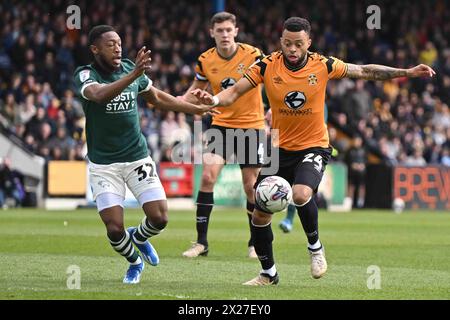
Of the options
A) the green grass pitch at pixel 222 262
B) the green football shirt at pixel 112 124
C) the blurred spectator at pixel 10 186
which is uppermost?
the green football shirt at pixel 112 124

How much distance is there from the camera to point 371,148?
94.7 feet

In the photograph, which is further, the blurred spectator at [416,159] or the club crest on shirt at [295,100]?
the blurred spectator at [416,159]

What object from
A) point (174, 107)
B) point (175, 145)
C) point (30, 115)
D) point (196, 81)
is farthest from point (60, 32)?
point (174, 107)

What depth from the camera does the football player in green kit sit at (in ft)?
32.4

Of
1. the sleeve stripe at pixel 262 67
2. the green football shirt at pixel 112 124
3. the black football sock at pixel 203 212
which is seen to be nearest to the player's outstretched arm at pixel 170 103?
the green football shirt at pixel 112 124

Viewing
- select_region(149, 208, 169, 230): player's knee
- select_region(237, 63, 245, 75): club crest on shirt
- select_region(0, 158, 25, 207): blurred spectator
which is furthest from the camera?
select_region(0, 158, 25, 207): blurred spectator

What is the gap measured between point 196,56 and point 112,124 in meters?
19.6

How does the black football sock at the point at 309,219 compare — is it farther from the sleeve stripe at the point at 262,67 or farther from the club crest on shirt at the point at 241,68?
the club crest on shirt at the point at 241,68

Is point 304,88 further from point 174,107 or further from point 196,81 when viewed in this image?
point 196,81

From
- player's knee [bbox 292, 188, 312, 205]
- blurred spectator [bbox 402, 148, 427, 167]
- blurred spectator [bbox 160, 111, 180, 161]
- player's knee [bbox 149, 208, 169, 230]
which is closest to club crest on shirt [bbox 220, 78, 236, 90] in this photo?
player's knee [bbox 149, 208, 169, 230]

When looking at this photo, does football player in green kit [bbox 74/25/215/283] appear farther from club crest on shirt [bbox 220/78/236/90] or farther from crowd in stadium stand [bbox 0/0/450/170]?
crowd in stadium stand [bbox 0/0/450/170]

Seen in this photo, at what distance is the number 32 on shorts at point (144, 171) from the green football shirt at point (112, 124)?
0.33ft

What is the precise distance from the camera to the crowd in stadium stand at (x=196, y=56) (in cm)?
2556

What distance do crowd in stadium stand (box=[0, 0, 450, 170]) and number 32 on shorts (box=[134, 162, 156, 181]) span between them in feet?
48.5
